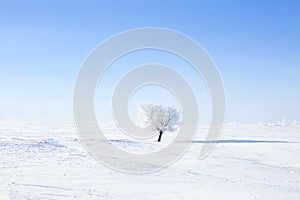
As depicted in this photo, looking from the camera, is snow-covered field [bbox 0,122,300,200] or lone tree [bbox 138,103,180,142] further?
lone tree [bbox 138,103,180,142]

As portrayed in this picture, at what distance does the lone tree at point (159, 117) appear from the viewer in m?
67.2

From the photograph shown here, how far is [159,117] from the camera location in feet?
221

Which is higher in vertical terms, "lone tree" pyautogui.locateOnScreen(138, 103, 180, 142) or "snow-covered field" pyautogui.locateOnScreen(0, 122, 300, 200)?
"lone tree" pyautogui.locateOnScreen(138, 103, 180, 142)

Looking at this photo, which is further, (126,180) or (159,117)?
(159,117)

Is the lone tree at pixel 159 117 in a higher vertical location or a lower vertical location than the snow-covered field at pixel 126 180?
Result: higher

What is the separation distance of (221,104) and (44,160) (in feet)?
61.2

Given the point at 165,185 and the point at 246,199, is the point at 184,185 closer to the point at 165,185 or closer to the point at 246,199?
the point at 165,185

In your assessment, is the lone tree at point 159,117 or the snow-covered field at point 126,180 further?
the lone tree at point 159,117

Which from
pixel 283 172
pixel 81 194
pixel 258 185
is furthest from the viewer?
Answer: pixel 283 172

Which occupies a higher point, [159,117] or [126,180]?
[159,117]

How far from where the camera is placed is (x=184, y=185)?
2297 centimetres

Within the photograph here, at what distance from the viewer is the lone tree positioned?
67.2 metres

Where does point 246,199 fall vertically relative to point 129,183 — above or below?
above

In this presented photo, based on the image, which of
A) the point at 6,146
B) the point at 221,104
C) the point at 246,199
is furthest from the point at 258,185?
the point at 6,146
